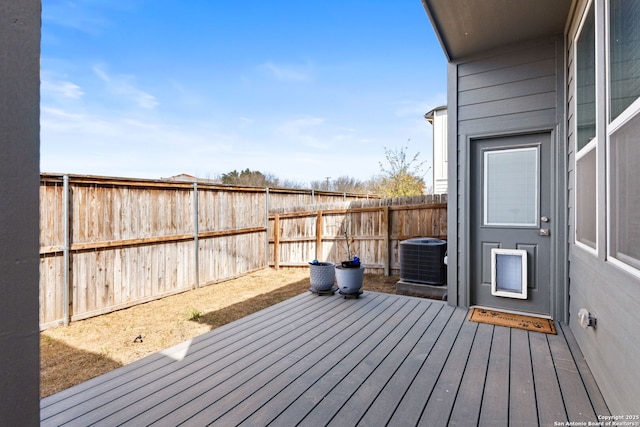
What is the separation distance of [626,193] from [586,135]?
1.08 metres

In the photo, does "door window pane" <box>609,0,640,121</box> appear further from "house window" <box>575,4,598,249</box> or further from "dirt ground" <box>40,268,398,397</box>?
"dirt ground" <box>40,268,398,397</box>

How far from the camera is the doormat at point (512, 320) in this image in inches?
117

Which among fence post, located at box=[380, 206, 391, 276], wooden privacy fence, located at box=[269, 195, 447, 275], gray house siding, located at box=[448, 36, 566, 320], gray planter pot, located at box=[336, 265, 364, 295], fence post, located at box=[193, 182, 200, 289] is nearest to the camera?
gray house siding, located at box=[448, 36, 566, 320]

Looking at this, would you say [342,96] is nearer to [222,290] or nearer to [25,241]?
[222,290]

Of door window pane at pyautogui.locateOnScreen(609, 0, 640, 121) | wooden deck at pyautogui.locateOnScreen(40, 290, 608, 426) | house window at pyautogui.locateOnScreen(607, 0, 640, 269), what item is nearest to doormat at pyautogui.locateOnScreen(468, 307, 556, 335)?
wooden deck at pyautogui.locateOnScreen(40, 290, 608, 426)

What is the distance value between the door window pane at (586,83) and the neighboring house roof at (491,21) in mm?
478

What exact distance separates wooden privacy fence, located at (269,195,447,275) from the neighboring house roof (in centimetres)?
289

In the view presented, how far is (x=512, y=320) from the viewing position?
125 inches

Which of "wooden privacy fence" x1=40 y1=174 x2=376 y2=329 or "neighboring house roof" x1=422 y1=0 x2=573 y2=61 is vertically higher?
"neighboring house roof" x1=422 y1=0 x2=573 y2=61

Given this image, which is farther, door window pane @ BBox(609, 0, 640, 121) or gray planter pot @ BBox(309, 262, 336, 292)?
gray planter pot @ BBox(309, 262, 336, 292)

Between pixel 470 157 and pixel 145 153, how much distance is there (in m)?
13.0

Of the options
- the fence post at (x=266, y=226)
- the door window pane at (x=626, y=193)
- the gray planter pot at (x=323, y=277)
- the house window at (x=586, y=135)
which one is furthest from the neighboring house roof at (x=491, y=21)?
the fence post at (x=266, y=226)

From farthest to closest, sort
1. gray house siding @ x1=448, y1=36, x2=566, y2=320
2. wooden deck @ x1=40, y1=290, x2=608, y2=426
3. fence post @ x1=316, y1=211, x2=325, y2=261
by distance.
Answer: fence post @ x1=316, y1=211, x2=325, y2=261
gray house siding @ x1=448, y1=36, x2=566, y2=320
wooden deck @ x1=40, y1=290, x2=608, y2=426

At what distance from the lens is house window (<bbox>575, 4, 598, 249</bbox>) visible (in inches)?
84.4
